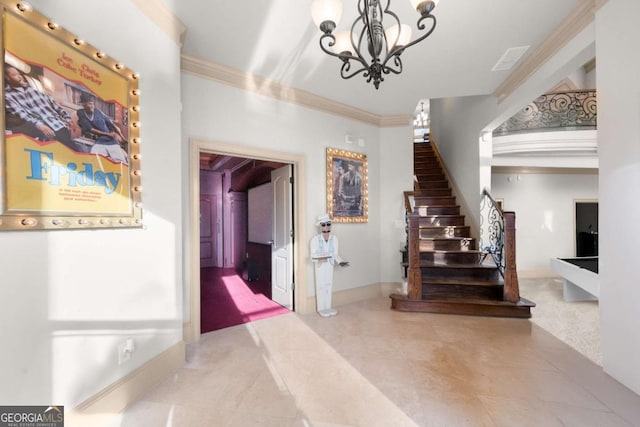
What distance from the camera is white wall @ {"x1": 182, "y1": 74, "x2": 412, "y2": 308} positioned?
9.62 feet

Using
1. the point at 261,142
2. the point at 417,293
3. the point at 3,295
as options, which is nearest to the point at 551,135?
the point at 417,293

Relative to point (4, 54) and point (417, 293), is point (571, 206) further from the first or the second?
point (4, 54)

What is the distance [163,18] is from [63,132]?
4.37ft

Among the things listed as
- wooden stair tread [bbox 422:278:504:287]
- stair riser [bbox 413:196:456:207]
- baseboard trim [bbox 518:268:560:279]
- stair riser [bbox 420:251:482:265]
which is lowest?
baseboard trim [bbox 518:268:560:279]

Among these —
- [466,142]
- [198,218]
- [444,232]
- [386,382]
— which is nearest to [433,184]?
[466,142]

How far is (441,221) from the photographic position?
5.10 metres

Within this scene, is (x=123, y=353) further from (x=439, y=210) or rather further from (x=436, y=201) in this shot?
(x=436, y=201)

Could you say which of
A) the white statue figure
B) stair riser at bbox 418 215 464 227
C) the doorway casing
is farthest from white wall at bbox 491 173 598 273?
the doorway casing

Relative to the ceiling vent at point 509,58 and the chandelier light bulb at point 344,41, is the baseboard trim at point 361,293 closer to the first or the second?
→ the chandelier light bulb at point 344,41

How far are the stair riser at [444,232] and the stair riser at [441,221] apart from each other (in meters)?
0.23

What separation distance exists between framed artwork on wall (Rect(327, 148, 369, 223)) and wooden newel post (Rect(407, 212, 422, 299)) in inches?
31.1

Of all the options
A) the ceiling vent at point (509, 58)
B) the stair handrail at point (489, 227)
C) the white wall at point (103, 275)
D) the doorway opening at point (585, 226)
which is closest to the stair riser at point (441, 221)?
the stair handrail at point (489, 227)

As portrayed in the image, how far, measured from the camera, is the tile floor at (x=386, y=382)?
1.72 meters

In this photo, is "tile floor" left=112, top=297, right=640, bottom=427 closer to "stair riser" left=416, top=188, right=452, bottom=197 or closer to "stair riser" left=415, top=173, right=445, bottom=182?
"stair riser" left=416, top=188, right=452, bottom=197
